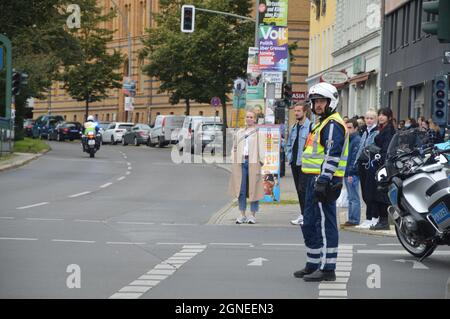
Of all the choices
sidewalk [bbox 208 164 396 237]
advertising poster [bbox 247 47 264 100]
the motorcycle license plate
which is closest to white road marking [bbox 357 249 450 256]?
the motorcycle license plate

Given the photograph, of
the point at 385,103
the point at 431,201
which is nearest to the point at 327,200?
the point at 431,201

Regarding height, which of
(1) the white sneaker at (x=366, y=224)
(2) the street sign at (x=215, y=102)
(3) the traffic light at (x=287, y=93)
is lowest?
(1) the white sneaker at (x=366, y=224)

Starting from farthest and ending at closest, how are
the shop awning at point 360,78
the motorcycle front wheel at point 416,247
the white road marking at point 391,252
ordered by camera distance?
the shop awning at point 360,78, the white road marking at point 391,252, the motorcycle front wheel at point 416,247

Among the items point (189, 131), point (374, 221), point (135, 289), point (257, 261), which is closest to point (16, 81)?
point (189, 131)

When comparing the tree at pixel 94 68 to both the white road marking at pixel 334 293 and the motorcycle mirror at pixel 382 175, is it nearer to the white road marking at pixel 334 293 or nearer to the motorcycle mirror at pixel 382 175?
the motorcycle mirror at pixel 382 175

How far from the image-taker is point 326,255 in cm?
1154

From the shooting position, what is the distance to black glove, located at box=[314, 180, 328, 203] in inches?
447

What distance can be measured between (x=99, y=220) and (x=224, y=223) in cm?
195

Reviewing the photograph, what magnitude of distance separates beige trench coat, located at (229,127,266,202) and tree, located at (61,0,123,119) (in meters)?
72.9

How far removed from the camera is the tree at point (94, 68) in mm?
91500

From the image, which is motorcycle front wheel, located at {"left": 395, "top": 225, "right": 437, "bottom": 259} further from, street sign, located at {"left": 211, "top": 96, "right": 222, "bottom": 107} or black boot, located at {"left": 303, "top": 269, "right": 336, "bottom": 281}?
street sign, located at {"left": 211, "top": 96, "right": 222, "bottom": 107}

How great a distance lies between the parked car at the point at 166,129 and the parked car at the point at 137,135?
1.62 meters

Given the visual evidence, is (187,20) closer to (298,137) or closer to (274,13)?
(274,13)

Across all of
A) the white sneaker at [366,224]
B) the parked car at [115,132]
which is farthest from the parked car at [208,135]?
the white sneaker at [366,224]
